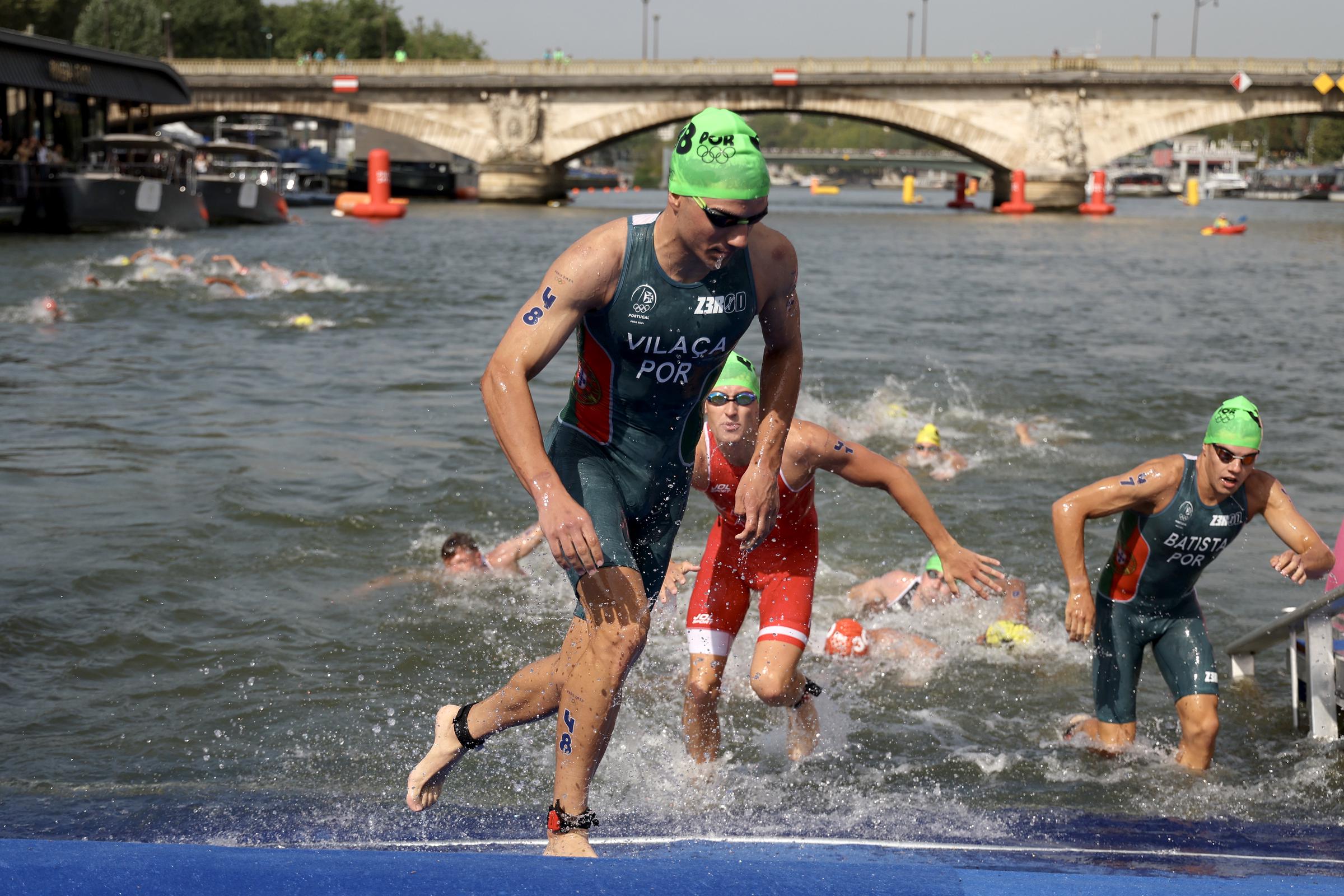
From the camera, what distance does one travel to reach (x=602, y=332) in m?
4.36

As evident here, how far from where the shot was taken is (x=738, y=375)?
5.96 meters

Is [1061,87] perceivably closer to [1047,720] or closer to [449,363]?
[449,363]

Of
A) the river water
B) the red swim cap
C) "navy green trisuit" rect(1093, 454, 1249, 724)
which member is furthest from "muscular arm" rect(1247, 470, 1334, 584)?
the red swim cap

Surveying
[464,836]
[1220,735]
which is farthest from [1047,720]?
[464,836]

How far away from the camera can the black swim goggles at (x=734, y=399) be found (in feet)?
19.6

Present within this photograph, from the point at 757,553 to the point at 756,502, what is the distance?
184 cm

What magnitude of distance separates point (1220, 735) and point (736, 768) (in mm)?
2757

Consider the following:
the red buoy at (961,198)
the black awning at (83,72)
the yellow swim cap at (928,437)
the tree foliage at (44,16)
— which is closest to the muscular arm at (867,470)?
the yellow swim cap at (928,437)

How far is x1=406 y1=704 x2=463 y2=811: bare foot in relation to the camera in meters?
4.90

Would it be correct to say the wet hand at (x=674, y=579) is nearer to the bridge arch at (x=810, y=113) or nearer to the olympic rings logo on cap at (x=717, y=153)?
the olympic rings logo on cap at (x=717, y=153)

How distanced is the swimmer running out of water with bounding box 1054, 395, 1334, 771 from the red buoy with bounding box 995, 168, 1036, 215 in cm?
6791

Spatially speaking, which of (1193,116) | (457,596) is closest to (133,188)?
(457,596)

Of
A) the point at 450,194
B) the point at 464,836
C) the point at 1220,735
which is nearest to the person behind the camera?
the point at 464,836

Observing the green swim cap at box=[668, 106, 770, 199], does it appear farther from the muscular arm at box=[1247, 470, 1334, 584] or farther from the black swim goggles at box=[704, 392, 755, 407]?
the muscular arm at box=[1247, 470, 1334, 584]
